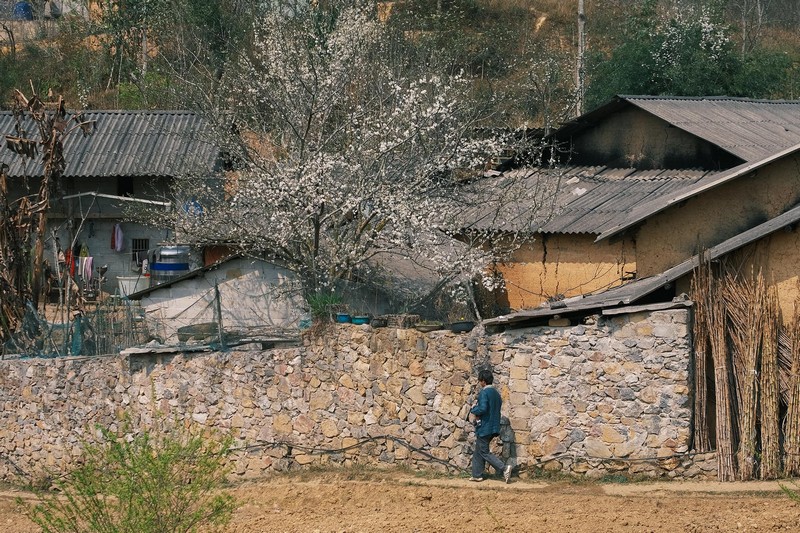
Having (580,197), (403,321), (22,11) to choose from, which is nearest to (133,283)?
(580,197)

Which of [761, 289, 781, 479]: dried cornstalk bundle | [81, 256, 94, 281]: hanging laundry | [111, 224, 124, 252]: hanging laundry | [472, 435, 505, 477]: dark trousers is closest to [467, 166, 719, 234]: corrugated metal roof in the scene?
[472, 435, 505, 477]: dark trousers

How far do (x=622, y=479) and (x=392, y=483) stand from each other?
274cm

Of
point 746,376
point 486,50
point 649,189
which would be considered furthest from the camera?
point 486,50

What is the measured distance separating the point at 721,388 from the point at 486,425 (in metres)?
2.64

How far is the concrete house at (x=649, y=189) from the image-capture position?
1499cm

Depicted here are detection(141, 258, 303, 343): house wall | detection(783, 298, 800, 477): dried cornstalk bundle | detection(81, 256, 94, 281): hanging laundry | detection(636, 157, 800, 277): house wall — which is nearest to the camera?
detection(783, 298, 800, 477): dried cornstalk bundle

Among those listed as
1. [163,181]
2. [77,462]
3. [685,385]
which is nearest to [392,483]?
[685,385]

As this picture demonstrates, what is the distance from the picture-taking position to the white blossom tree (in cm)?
1684

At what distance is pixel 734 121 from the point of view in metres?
21.7

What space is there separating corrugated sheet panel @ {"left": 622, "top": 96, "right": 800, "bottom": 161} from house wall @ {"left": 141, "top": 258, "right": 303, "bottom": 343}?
7.68 meters

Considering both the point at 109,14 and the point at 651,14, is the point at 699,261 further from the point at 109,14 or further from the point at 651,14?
the point at 109,14

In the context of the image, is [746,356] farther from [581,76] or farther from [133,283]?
[581,76]

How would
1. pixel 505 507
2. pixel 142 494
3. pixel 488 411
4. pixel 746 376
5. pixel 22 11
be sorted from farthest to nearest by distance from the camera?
pixel 22 11 < pixel 488 411 < pixel 746 376 < pixel 505 507 < pixel 142 494

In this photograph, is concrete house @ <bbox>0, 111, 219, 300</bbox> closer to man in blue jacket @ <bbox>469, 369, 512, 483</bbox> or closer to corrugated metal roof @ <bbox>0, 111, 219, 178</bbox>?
corrugated metal roof @ <bbox>0, 111, 219, 178</bbox>
